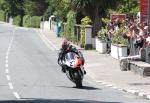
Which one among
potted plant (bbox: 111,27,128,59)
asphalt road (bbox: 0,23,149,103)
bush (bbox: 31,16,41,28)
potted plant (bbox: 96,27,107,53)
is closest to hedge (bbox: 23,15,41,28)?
bush (bbox: 31,16,41,28)

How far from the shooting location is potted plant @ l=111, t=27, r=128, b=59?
31.4 meters

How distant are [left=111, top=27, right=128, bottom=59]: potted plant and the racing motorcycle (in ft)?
31.9

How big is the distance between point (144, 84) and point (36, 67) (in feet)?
32.3

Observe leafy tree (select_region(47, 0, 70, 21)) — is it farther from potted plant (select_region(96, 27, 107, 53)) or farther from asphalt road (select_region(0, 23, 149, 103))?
asphalt road (select_region(0, 23, 149, 103))

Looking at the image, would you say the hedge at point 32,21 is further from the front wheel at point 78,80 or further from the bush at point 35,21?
the front wheel at point 78,80

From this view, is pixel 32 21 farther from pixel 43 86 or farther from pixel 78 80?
pixel 78 80

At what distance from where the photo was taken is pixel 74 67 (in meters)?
21.5

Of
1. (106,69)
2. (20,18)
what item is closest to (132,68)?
(106,69)

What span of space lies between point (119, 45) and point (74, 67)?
10.8 metres

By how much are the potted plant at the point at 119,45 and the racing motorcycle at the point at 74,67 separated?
382 inches

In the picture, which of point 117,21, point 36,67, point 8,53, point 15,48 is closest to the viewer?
point 36,67

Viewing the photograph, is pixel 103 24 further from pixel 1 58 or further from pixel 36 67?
pixel 36 67

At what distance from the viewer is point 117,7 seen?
4806 centimetres

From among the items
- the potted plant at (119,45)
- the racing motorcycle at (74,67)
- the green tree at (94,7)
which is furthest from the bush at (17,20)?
the racing motorcycle at (74,67)
